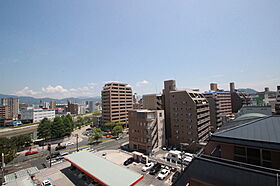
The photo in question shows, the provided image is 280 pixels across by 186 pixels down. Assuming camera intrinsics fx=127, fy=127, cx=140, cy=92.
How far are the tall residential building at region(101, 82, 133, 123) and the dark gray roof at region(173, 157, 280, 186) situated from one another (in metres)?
65.4

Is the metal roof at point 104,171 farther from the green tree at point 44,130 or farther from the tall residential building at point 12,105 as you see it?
the tall residential building at point 12,105

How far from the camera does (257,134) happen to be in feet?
28.2

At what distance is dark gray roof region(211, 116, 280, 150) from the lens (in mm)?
7768

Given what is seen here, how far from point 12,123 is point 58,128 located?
252 ft

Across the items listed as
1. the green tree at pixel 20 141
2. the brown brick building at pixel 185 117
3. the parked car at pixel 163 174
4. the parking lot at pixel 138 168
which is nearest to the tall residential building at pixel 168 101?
the brown brick building at pixel 185 117

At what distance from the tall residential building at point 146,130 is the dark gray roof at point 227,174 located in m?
30.3

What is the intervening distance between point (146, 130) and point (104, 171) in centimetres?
1864

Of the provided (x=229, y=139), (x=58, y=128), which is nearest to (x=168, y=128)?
(x=229, y=139)

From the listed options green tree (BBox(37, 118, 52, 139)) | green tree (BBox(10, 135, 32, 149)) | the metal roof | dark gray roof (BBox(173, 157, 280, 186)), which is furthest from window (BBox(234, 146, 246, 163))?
green tree (BBox(37, 118, 52, 139))

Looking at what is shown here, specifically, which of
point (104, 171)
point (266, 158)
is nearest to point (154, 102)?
point (104, 171)

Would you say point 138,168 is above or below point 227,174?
below

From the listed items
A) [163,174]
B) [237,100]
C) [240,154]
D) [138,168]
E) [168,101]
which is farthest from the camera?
[237,100]

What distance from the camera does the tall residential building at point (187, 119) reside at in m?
38.8

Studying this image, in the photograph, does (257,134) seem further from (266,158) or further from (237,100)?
(237,100)
